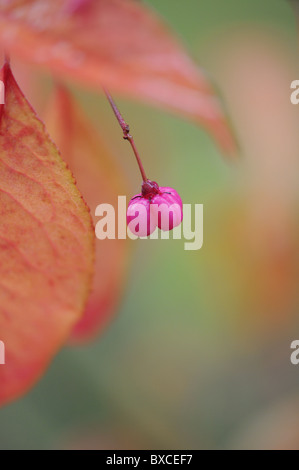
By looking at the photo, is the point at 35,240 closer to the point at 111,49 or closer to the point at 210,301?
the point at 111,49

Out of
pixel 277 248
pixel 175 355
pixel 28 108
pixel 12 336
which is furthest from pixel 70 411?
pixel 28 108

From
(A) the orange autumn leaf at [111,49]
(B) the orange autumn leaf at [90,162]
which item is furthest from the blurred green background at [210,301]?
(A) the orange autumn leaf at [111,49]

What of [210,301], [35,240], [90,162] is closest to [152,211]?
[35,240]

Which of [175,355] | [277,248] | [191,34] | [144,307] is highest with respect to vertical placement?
[191,34]

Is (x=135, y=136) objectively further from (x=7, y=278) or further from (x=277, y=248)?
(x=7, y=278)

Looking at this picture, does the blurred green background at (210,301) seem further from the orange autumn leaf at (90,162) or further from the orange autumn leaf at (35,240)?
the orange autumn leaf at (35,240)

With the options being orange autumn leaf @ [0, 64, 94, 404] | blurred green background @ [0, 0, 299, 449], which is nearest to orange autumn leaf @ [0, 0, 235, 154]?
orange autumn leaf @ [0, 64, 94, 404]
